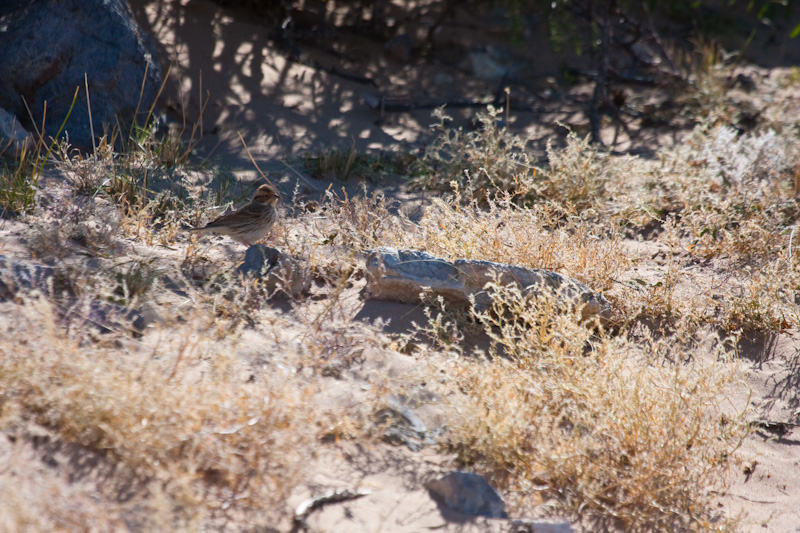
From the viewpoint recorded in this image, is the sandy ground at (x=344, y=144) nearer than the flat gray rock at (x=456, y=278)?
Yes

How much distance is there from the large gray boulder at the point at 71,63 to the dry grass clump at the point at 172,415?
3.83 m

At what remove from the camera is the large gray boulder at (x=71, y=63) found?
592 cm

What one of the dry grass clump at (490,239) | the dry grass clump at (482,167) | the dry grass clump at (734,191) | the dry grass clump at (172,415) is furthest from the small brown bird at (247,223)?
Result: the dry grass clump at (734,191)

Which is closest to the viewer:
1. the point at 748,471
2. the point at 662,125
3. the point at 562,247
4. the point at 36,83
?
the point at 748,471

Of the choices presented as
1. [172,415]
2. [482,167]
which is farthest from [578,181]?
[172,415]

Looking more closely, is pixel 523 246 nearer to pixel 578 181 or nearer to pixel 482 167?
pixel 578 181

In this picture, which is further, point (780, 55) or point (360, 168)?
point (780, 55)

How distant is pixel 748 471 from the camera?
10.7 ft

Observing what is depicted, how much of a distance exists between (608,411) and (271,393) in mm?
1584

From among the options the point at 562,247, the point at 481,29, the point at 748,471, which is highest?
the point at 481,29

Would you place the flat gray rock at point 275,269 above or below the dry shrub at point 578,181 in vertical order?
below

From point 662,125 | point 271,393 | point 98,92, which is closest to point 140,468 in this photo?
point 271,393

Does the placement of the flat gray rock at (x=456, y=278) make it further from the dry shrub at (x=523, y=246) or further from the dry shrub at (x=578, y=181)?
the dry shrub at (x=578, y=181)

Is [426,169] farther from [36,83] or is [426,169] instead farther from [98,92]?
[36,83]
